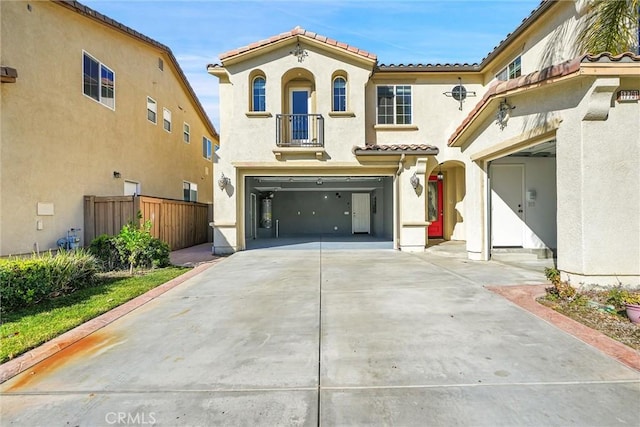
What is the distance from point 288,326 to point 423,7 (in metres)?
9.62

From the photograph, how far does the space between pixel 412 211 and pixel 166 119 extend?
14441 mm

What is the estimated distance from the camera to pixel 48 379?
3.51 m

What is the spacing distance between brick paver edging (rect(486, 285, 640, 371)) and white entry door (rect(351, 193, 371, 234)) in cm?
1468

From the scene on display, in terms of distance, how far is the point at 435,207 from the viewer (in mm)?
16469

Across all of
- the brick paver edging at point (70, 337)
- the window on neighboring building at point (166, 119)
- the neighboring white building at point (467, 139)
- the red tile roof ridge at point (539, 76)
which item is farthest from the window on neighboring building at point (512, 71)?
the window on neighboring building at point (166, 119)

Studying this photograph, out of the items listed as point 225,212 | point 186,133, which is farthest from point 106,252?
point 186,133

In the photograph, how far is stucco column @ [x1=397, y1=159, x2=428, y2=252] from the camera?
12945mm

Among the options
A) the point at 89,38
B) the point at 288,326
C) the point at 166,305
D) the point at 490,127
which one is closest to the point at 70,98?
the point at 89,38

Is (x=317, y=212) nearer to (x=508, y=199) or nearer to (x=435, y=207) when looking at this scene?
(x=435, y=207)

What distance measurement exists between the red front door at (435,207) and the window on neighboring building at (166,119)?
1466 centimetres

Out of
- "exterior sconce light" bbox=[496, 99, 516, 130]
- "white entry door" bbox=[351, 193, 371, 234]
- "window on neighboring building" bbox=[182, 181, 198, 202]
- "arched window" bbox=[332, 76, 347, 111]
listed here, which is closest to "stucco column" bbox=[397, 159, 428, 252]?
"arched window" bbox=[332, 76, 347, 111]

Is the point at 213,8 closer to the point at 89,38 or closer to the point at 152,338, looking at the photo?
the point at 89,38

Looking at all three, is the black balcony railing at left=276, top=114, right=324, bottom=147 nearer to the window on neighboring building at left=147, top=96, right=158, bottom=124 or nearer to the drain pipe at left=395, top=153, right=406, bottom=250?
the drain pipe at left=395, top=153, right=406, bottom=250

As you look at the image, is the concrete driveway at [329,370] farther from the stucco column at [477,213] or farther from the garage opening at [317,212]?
the garage opening at [317,212]
